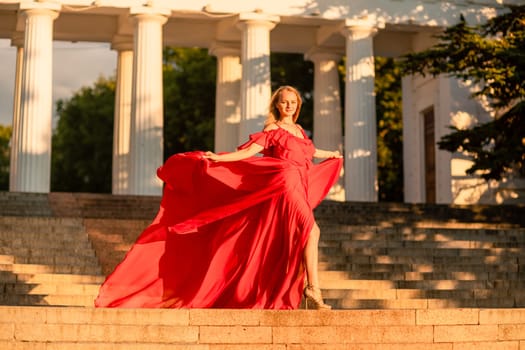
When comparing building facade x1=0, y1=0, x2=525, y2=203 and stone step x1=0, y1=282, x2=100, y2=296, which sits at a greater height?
building facade x1=0, y1=0, x2=525, y2=203

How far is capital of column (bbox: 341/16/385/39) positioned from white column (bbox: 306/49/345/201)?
4.83 meters

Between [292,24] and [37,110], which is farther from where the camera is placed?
[292,24]

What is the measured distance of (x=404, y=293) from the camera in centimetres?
2000

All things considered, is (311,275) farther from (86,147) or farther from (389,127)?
(86,147)

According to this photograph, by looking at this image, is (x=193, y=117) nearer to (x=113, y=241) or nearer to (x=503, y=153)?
(x=503, y=153)

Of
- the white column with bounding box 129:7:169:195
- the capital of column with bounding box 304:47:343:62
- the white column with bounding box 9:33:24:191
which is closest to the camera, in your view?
the white column with bounding box 129:7:169:195

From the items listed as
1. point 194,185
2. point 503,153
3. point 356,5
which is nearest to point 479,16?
point 356,5

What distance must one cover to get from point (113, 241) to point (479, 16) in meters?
26.3

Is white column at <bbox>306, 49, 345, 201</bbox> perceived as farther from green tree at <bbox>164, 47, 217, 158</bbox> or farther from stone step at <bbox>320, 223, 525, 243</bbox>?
stone step at <bbox>320, 223, 525, 243</bbox>

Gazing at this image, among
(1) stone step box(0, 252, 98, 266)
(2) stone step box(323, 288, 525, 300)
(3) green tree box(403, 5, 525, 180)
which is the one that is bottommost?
(2) stone step box(323, 288, 525, 300)

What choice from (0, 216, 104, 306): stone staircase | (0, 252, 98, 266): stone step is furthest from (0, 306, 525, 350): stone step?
(0, 252, 98, 266): stone step

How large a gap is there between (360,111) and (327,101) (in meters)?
5.53

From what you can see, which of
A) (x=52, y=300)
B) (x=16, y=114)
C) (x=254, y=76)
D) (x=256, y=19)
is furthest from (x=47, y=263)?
(x=16, y=114)

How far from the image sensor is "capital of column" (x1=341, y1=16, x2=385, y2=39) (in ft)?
153
